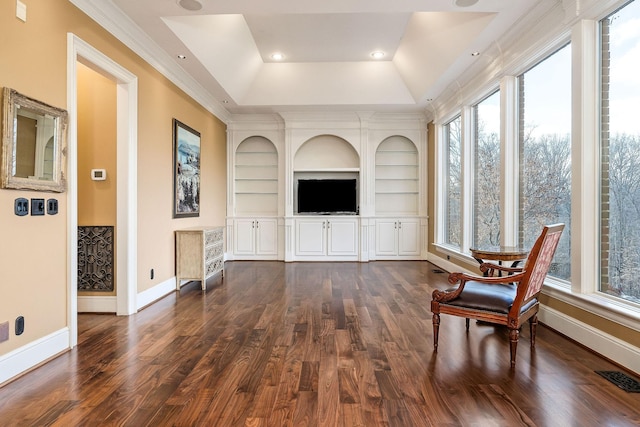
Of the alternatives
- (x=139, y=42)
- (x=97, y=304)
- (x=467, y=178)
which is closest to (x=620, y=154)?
(x=467, y=178)

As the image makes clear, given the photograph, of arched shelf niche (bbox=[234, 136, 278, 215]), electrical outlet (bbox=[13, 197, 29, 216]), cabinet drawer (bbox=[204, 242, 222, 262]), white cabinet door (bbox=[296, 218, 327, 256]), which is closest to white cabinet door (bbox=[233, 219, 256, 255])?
arched shelf niche (bbox=[234, 136, 278, 215])

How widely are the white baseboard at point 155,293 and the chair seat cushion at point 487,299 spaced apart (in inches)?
124

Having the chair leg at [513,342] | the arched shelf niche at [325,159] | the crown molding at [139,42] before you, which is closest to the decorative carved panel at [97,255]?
the crown molding at [139,42]

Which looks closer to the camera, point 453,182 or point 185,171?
point 185,171

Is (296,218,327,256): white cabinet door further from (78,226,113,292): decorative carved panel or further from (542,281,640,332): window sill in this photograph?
(542,281,640,332): window sill

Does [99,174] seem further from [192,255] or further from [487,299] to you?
[487,299]

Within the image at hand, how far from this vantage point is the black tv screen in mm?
7375

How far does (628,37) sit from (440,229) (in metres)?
4.47

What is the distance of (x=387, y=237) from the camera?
24.3ft

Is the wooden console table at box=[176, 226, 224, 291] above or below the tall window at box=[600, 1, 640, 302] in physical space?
below

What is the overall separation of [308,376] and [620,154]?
9.22 feet

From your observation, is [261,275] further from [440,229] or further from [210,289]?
[440,229]

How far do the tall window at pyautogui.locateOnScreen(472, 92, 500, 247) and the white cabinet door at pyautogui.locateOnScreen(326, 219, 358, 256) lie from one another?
2.51 m

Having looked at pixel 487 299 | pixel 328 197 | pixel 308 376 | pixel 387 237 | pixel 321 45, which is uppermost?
pixel 321 45
